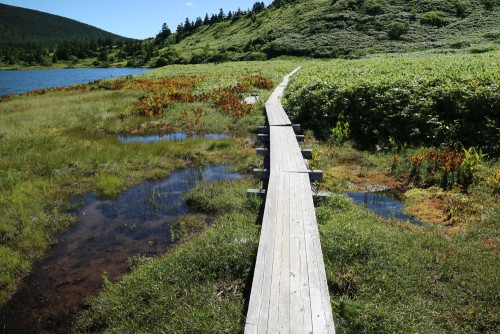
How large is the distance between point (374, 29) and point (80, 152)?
74.4 meters

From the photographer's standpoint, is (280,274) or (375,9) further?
(375,9)

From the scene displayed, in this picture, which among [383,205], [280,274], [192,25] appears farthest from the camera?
[192,25]

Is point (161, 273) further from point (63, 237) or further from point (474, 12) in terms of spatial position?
point (474, 12)

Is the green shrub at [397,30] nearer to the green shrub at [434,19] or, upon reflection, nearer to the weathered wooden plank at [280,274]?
the green shrub at [434,19]

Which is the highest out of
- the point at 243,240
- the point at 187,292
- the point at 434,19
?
the point at 434,19

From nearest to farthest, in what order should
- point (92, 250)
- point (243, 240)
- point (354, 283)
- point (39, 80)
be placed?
point (354, 283) → point (243, 240) → point (92, 250) → point (39, 80)

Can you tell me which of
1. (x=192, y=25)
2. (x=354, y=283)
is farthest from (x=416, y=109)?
(x=192, y=25)

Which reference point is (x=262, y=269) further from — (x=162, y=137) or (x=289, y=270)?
(x=162, y=137)

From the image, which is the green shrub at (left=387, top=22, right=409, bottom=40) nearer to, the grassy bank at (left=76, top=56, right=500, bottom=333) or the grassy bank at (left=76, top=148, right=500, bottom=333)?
the grassy bank at (left=76, top=56, right=500, bottom=333)

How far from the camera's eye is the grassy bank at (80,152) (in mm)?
8398

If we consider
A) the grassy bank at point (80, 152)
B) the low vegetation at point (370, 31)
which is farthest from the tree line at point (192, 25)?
the grassy bank at point (80, 152)

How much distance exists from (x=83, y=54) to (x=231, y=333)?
183779 mm

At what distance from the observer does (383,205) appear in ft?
30.1

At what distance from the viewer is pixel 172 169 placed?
12.9m
